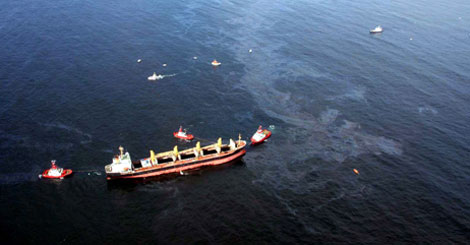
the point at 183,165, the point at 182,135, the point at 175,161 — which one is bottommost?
the point at 183,165

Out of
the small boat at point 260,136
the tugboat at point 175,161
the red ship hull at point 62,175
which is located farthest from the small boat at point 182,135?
the red ship hull at point 62,175

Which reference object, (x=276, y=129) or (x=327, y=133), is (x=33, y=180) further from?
(x=327, y=133)

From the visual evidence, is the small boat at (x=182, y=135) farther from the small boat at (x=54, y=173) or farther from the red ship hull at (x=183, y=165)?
the small boat at (x=54, y=173)

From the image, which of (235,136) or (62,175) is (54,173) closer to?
(62,175)

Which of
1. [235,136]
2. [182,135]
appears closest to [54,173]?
[182,135]

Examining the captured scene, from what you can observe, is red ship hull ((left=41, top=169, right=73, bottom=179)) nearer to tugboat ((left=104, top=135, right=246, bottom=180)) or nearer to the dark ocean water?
the dark ocean water
